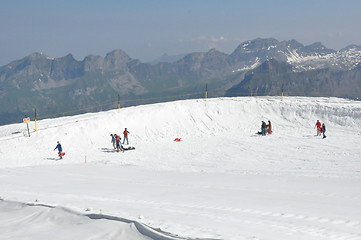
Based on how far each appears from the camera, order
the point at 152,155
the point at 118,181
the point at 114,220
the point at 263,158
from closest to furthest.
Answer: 1. the point at 114,220
2. the point at 118,181
3. the point at 263,158
4. the point at 152,155

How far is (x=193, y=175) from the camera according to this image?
23141mm

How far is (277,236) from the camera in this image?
32.1 feet

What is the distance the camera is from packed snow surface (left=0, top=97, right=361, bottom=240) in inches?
440

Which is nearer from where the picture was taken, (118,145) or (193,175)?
(193,175)

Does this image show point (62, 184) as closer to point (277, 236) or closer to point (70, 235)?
point (70, 235)

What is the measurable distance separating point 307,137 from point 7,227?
2796cm

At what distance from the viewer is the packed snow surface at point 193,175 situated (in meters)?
11.2

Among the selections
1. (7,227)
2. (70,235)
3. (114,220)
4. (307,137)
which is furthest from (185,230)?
(307,137)

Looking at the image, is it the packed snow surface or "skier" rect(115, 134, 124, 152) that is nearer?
the packed snow surface

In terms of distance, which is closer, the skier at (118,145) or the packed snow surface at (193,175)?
the packed snow surface at (193,175)

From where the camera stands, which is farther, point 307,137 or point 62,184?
point 307,137

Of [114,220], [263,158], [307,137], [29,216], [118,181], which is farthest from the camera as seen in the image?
[307,137]

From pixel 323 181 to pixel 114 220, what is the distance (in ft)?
39.9

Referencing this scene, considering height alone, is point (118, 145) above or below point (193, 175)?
above
